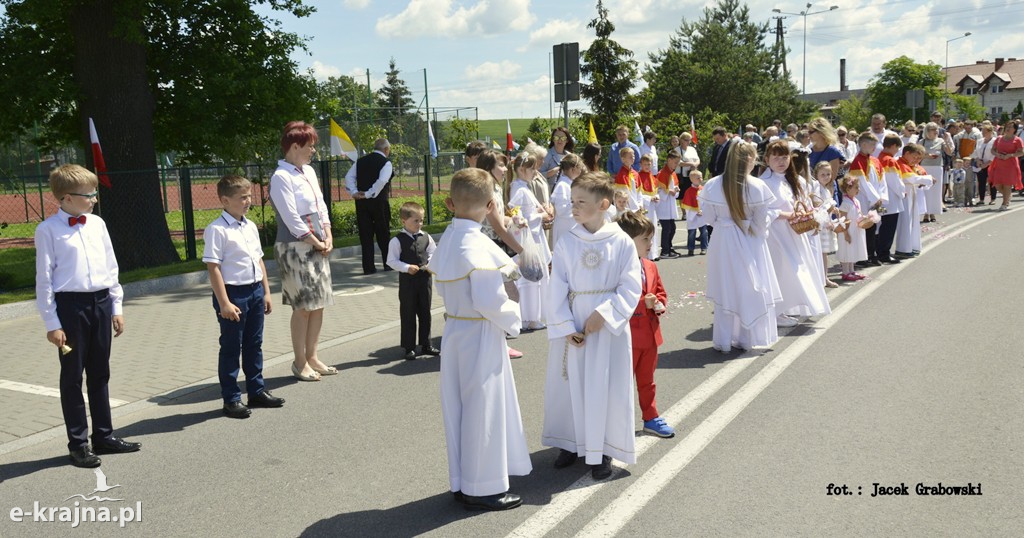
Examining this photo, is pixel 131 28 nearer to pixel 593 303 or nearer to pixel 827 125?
pixel 827 125

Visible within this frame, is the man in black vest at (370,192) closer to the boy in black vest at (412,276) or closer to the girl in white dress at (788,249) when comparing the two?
the boy in black vest at (412,276)

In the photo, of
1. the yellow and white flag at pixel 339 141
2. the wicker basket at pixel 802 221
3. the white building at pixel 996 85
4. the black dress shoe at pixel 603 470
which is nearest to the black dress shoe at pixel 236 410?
the black dress shoe at pixel 603 470

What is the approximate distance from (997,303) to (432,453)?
7205 millimetres

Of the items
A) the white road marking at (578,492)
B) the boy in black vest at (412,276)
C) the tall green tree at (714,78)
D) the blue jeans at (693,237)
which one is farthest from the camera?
the tall green tree at (714,78)

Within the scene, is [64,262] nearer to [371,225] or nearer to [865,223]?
[371,225]

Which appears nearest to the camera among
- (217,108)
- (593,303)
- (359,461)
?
(593,303)

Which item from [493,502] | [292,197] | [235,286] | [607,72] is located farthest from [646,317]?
[607,72]

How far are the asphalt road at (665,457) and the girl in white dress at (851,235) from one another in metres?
3.57

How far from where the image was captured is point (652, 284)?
211 inches

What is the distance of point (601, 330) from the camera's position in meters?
4.79

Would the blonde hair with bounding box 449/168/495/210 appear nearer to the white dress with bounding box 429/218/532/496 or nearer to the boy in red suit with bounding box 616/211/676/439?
the white dress with bounding box 429/218/532/496

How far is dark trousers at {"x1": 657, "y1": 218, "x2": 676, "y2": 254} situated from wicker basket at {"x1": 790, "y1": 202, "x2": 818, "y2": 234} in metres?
6.54

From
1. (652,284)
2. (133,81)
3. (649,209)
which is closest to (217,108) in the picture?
(133,81)

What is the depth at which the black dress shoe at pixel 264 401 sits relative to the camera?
6.61 m
